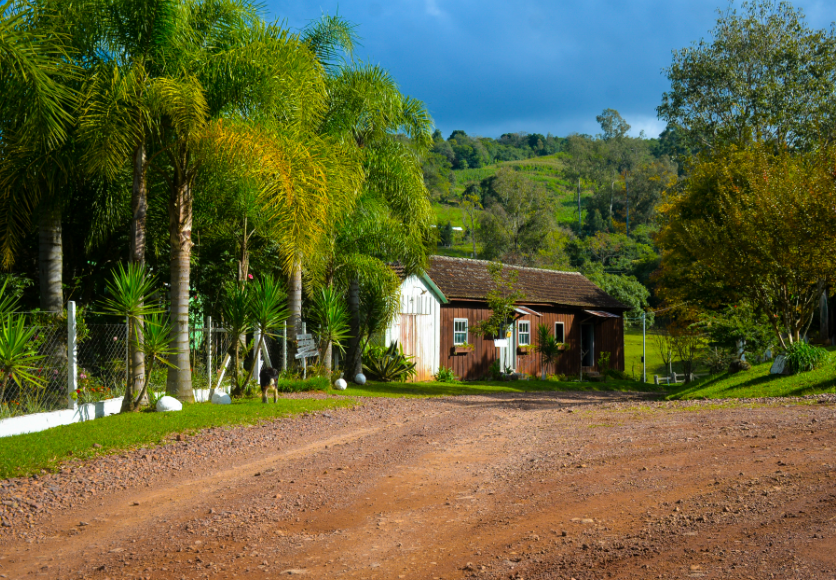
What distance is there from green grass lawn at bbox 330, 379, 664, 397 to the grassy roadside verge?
17.4ft

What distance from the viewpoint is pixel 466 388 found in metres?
22.1

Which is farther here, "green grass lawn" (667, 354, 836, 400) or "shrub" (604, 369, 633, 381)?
"shrub" (604, 369, 633, 381)

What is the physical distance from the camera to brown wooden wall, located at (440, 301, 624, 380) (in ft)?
85.8

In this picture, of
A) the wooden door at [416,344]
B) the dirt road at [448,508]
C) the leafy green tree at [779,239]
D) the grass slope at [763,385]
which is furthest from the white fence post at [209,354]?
the leafy green tree at [779,239]

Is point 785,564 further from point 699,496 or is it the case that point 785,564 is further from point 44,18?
point 44,18

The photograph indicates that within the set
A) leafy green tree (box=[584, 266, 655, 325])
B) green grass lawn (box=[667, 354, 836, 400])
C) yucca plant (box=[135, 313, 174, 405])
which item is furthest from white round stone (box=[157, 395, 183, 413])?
leafy green tree (box=[584, 266, 655, 325])

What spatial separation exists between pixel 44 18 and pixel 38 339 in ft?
15.5

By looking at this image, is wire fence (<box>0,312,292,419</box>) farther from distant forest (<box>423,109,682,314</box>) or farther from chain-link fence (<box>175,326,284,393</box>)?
distant forest (<box>423,109,682,314</box>)

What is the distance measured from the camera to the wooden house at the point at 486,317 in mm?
24734

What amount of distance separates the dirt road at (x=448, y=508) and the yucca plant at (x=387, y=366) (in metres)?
11.6

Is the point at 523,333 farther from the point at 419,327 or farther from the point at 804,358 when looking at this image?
the point at 804,358

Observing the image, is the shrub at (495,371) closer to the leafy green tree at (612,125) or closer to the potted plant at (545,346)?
the potted plant at (545,346)

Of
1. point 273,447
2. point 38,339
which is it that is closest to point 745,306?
point 273,447

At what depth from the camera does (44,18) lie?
1092 centimetres
